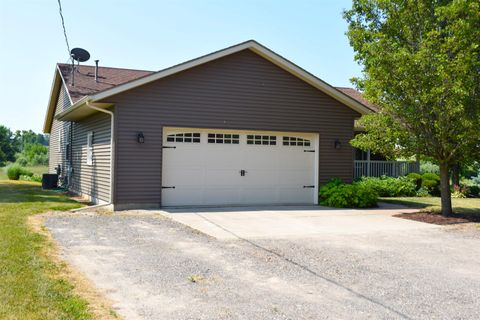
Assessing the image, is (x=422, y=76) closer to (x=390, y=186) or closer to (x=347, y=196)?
(x=347, y=196)

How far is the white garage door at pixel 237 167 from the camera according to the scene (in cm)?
1270

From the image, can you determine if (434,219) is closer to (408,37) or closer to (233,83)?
(408,37)

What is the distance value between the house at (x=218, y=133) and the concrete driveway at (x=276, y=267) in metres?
2.32

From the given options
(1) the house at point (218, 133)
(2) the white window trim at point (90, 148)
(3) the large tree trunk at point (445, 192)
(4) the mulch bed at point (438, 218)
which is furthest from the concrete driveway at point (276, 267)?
(2) the white window trim at point (90, 148)

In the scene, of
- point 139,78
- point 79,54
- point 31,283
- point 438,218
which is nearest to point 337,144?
point 438,218

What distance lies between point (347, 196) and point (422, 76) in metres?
4.23

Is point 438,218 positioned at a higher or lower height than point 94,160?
lower

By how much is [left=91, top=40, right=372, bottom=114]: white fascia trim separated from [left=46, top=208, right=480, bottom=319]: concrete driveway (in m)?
3.34

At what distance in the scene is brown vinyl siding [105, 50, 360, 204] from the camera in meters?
12.0

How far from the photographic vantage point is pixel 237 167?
528 inches

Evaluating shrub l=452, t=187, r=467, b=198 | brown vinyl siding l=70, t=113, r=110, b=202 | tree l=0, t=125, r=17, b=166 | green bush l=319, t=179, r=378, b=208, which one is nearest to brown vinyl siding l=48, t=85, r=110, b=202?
brown vinyl siding l=70, t=113, r=110, b=202

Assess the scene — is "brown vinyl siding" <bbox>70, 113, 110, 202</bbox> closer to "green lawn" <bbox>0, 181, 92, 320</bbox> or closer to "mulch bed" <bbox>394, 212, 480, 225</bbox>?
"green lawn" <bbox>0, 181, 92, 320</bbox>

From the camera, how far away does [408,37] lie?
37.3ft

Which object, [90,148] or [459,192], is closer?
[90,148]
